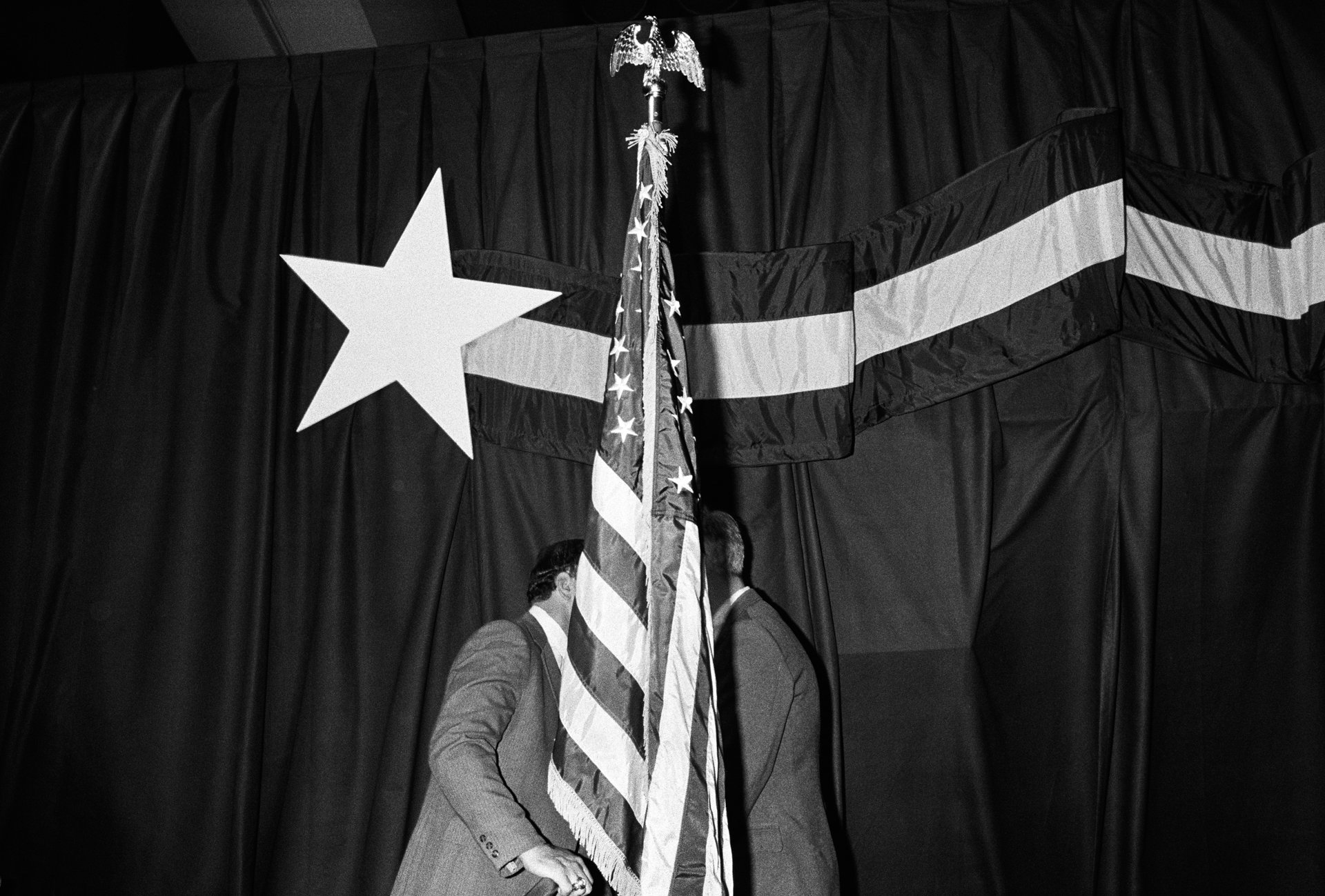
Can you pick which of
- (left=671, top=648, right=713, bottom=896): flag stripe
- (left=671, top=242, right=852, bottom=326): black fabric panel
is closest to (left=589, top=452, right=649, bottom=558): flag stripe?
(left=671, top=648, right=713, bottom=896): flag stripe

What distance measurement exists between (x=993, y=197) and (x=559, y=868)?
2.24 m

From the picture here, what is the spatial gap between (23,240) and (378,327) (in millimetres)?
1385

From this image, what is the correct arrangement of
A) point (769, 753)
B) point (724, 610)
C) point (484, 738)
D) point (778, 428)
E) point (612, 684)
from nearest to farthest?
1. point (612, 684)
2. point (484, 738)
3. point (769, 753)
4. point (724, 610)
5. point (778, 428)

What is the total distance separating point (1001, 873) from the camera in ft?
9.93

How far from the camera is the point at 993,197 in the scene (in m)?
3.29

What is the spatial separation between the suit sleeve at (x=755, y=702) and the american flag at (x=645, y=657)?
0.39 meters

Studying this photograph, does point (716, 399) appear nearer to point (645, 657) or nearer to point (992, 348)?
point (992, 348)

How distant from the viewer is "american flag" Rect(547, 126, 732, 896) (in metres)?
1.93

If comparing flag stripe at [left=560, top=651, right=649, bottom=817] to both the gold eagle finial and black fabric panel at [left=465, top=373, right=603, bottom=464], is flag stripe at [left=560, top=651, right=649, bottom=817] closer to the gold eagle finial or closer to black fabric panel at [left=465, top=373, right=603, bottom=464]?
the gold eagle finial

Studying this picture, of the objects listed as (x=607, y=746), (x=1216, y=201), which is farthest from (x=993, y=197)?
(x=607, y=746)

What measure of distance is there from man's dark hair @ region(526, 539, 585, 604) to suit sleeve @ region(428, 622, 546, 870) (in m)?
0.14

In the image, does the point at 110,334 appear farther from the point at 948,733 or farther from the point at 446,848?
the point at 948,733

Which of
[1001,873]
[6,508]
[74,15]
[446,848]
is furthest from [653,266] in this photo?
[74,15]

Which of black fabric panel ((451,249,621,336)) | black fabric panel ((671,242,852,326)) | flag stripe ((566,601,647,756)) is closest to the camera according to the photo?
flag stripe ((566,601,647,756))
